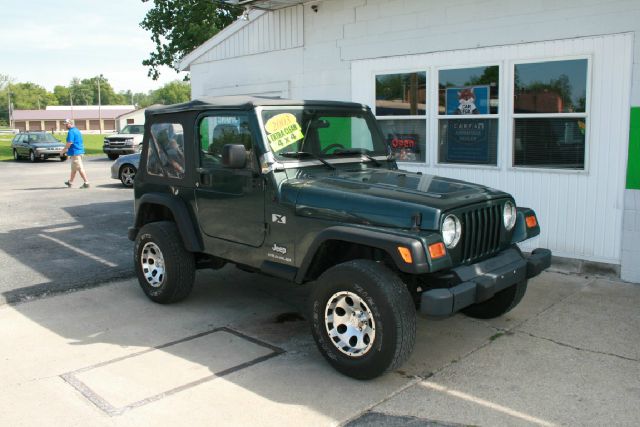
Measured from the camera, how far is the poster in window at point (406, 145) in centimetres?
847

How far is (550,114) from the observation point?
23.1ft

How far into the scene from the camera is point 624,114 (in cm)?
643

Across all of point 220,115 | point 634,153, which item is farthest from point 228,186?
point 634,153

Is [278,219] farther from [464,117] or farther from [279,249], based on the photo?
[464,117]

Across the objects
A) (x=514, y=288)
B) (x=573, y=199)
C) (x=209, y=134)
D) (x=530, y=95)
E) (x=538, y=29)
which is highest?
(x=538, y=29)

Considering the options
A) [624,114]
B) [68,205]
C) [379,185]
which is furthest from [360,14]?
[68,205]

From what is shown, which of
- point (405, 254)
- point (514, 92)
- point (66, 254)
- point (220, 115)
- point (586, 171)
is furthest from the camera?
point (66, 254)

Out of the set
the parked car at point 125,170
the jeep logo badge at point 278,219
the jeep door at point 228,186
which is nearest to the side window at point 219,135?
the jeep door at point 228,186

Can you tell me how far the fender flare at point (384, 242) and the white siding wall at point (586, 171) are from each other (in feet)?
12.4

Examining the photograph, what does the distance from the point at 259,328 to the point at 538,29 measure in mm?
4739

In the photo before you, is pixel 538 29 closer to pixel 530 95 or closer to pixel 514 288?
pixel 530 95

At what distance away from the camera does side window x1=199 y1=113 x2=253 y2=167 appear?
16.5ft

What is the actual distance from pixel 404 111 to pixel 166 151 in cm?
389

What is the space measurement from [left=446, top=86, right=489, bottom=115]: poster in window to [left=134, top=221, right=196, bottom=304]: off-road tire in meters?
4.14
